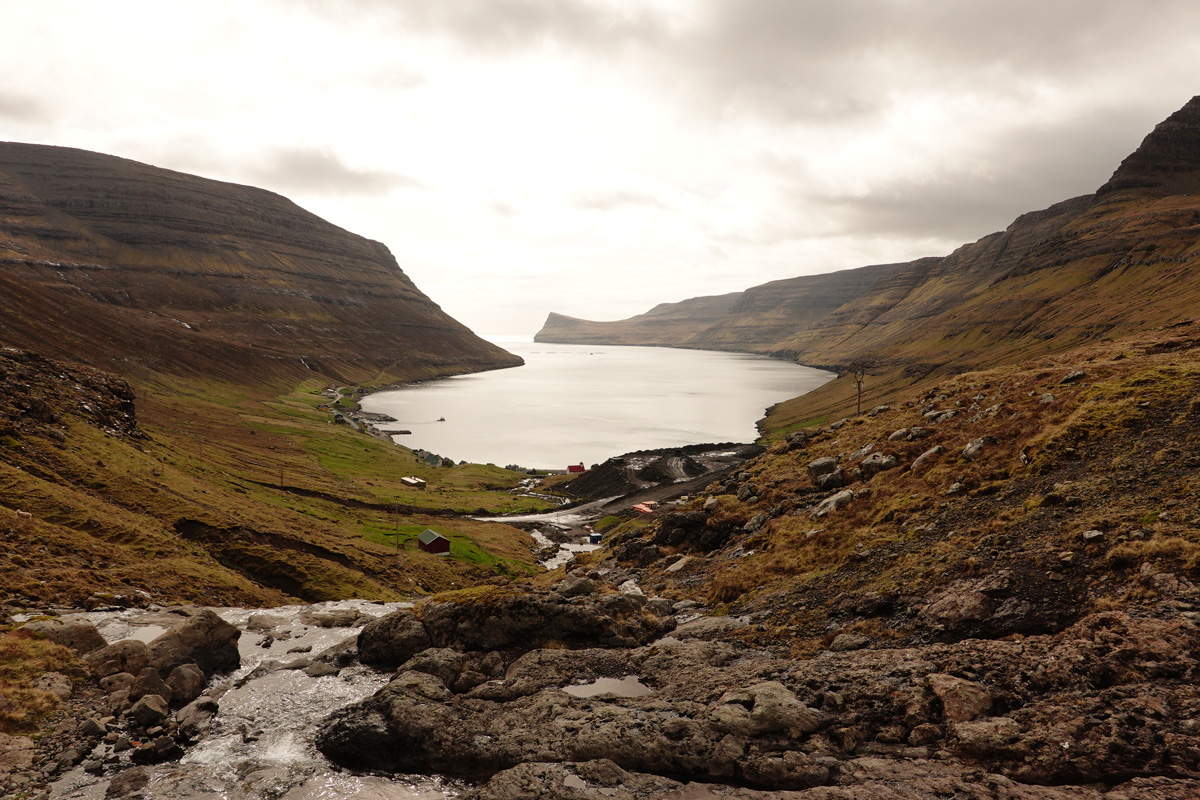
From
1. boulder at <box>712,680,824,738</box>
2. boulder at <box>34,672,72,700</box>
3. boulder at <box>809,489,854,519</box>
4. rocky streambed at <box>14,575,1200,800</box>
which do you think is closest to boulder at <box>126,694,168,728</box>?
rocky streambed at <box>14,575,1200,800</box>

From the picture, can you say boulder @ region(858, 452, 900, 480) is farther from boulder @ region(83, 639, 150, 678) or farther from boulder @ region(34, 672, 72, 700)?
boulder @ region(34, 672, 72, 700)

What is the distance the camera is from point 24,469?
124 ft

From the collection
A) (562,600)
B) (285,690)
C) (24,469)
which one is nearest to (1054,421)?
(562,600)

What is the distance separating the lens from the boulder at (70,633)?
76.2 ft

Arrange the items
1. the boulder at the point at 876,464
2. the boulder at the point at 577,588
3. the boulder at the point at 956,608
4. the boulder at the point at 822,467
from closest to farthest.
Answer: the boulder at the point at 956,608 → the boulder at the point at 577,588 → the boulder at the point at 876,464 → the boulder at the point at 822,467

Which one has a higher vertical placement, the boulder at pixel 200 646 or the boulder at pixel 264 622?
the boulder at pixel 200 646

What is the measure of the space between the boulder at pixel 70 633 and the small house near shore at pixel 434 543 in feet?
116

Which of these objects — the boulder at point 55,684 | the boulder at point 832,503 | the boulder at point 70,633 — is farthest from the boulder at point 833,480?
the boulder at point 70,633

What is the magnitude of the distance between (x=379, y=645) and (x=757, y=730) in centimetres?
1895

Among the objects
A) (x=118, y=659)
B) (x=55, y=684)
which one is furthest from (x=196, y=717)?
(x=55, y=684)

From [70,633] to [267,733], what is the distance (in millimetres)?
10477

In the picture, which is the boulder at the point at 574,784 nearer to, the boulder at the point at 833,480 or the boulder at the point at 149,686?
the boulder at the point at 149,686

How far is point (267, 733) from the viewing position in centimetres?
2167

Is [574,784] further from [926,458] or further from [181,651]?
[926,458]
